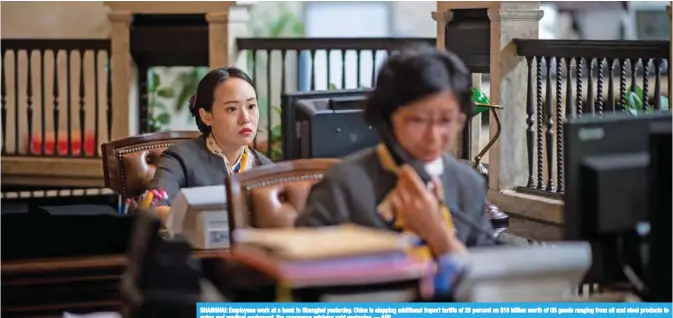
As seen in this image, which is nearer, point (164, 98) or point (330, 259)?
point (330, 259)

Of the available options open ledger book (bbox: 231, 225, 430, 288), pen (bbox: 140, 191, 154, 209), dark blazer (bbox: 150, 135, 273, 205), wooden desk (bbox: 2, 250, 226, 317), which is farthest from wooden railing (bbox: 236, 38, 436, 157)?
open ledger book (bbox: 231, 225, 430, 288)

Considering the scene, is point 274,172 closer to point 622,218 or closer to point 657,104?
point 622,218

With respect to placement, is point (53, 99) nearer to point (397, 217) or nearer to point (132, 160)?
point (132, 160)

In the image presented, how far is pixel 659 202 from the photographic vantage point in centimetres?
179

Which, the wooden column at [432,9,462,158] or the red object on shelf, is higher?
the wooden column at [432,9,462,158]

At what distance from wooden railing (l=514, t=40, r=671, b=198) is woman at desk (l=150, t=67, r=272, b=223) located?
2.31ft

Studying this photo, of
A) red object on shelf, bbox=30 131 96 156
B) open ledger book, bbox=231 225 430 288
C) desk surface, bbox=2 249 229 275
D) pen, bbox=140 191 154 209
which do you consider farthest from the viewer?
red object on shelf, bbox=30 131 96 156

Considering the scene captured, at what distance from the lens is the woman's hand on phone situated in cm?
175

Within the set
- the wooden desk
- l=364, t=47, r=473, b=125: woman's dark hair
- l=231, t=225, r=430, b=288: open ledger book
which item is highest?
l=364, t=47, r=473, b=125: woman's dark hair

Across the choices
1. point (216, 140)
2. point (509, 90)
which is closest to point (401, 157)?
point (216, 140)

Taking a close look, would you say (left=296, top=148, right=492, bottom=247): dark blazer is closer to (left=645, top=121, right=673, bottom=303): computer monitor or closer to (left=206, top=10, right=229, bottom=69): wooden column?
(left=645, top=121, right=673, bottom=303): computer monitor

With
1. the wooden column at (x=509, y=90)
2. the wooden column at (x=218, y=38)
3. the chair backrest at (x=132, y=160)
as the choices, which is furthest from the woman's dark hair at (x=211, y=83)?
the wooden column at (x=218, y=38)

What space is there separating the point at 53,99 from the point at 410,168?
3382 mm

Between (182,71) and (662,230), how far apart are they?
11.4 ft
